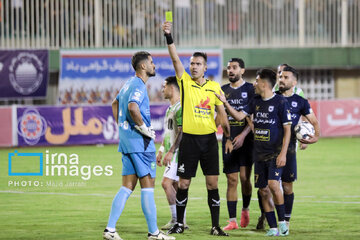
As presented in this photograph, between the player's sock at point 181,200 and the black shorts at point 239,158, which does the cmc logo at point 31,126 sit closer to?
the black shorts at point 239,158

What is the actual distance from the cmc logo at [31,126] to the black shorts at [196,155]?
1626cm

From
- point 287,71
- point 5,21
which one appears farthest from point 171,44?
point 5,21

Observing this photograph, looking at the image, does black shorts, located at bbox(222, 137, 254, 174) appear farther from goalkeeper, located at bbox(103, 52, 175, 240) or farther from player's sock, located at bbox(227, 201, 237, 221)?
goalkeeper, located at bbox(103, 52, 175, 240)

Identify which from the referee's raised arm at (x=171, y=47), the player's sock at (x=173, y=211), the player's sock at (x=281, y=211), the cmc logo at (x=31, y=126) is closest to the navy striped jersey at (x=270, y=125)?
the player's sock at (x=281, y=211)

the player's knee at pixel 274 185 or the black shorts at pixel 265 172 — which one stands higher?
the black shorts at pixel 265 172

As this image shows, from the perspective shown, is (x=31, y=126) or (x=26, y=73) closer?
(x=31, y=126)

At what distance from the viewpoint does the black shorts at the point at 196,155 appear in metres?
9.79

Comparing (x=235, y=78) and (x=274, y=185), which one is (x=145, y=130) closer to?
(x=274, y=185)

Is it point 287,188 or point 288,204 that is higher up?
point 287,188

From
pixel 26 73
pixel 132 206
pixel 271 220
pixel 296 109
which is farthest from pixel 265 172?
pixel 26 73

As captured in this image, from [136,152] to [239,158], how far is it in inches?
84.3

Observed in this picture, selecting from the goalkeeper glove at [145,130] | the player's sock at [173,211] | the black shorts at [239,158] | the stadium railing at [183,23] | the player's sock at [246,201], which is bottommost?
the player's sock at [173,211]

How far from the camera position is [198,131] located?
9.77 m

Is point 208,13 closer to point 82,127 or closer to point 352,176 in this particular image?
point 82,127
